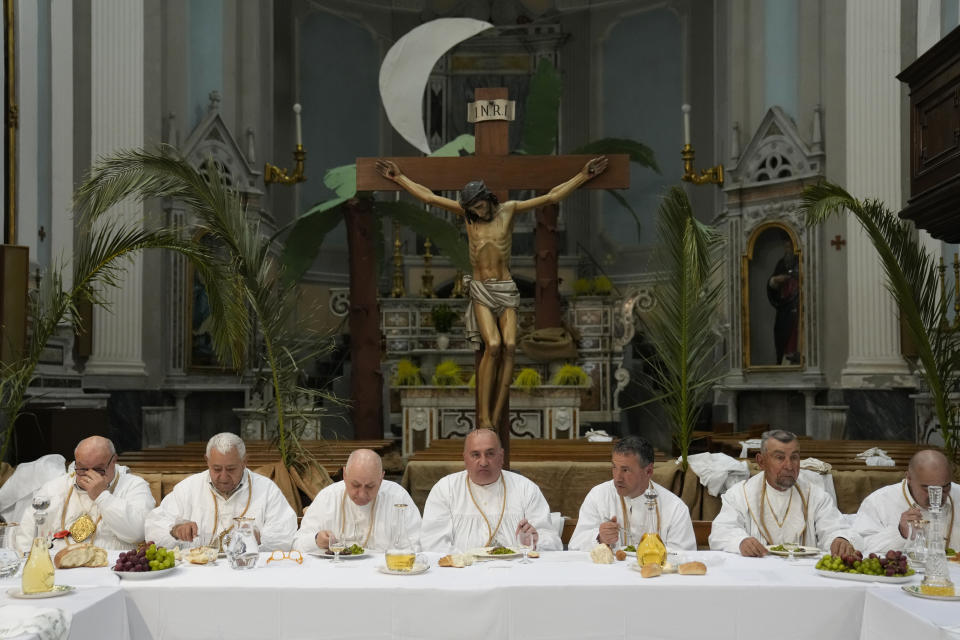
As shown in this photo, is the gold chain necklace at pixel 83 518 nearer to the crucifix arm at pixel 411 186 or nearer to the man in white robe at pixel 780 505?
the crucifix arm at pixel 411 186

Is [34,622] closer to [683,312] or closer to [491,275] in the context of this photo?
[491,275]

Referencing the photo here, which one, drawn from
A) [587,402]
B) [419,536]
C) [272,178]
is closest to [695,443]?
[587,402]

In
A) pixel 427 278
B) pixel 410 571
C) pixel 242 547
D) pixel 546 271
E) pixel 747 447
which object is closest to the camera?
pixel 410 571

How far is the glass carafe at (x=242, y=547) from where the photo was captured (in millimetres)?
4316

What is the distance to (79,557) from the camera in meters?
4.34

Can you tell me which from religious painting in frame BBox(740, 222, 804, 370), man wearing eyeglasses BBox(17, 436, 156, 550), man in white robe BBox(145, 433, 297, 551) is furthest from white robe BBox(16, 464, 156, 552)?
religious painting in frame BBox(740, 222, 804, 370)

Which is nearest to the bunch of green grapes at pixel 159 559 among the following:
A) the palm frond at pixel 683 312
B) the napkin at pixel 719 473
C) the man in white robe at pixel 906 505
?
the man in white robe at pixel 906 505

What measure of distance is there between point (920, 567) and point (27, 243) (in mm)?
7735

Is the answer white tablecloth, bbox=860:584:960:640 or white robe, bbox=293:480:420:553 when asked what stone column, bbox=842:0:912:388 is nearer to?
white robe, bbox=293:480:420:553

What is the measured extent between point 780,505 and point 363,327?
7088mm

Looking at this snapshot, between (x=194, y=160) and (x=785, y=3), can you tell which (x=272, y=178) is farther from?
(x=785, y=3)

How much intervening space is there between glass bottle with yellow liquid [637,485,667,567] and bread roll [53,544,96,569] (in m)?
2.20

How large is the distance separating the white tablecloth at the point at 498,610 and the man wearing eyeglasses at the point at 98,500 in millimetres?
1381

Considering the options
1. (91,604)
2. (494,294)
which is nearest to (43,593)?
(91,604)
